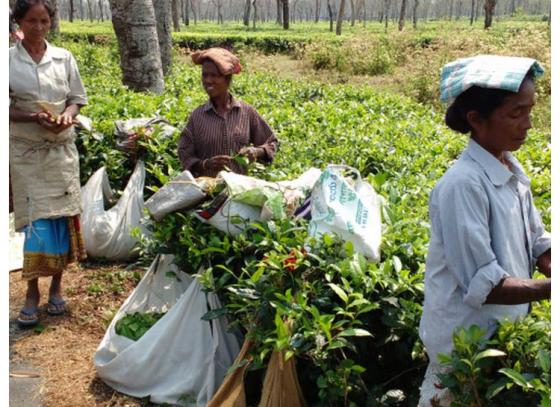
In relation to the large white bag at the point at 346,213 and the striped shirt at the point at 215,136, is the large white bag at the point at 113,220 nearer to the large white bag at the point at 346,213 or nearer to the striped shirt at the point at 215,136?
the striped shirt at the point at 215,136

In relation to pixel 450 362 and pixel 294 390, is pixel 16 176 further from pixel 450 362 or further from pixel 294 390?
pixel 450 362

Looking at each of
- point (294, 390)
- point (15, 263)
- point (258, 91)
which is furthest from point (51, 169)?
point (258, 91)

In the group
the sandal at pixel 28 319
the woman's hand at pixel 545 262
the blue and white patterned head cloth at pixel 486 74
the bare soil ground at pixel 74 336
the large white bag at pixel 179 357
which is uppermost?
the blue and white patterned head cloth at pixel 486 74

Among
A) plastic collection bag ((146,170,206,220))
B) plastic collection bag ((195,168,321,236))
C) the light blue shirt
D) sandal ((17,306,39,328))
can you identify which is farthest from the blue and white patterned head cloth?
sandal ((17,306,39,328))

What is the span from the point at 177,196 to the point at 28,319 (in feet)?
4.72

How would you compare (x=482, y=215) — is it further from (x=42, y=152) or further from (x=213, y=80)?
(x=42, y=152)

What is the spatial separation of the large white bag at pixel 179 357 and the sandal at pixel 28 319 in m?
0.85

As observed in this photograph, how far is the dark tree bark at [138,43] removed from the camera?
699cm

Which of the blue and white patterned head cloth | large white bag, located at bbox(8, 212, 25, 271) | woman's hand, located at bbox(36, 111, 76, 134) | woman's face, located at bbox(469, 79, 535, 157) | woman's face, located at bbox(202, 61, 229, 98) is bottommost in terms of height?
large white bag, located at bbox(8, 212, 25, 271)

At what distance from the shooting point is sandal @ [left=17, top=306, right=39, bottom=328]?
13.4 feet

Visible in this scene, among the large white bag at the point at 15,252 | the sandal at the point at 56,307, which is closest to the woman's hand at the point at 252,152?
the sandal at the point at 56,307

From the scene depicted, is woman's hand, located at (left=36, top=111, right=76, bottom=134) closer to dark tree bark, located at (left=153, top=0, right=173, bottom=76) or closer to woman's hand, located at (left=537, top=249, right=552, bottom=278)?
woman's hand, located at (left=537, top=249, right=552, bottom=278)

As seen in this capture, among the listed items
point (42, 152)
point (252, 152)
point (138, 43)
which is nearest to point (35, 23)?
point (42, 152)

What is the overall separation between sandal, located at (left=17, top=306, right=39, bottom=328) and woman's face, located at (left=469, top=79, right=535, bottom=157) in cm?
311
